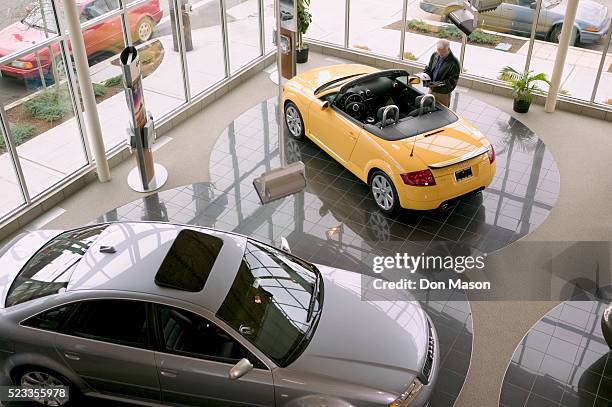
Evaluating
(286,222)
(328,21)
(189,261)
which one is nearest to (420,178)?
(286,222)

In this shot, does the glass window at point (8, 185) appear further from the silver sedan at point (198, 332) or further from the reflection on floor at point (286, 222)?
the silver sedan at point (198, 332)

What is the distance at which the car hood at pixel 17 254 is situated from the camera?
614 centimetres

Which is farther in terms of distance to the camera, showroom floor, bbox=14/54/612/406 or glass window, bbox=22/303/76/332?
showroom floor, bbox=14/54/612/406

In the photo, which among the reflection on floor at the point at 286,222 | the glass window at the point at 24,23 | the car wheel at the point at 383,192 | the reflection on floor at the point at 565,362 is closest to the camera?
the reflection on floor at the point at 565,362

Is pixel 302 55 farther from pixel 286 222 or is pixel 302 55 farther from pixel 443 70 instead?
pixel 286 222

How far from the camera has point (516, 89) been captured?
37.1 ft

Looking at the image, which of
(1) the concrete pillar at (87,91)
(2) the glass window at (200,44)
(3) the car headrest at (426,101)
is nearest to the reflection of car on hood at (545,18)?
(3) the car headrest at (426,101)

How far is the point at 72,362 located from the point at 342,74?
6.41 meters

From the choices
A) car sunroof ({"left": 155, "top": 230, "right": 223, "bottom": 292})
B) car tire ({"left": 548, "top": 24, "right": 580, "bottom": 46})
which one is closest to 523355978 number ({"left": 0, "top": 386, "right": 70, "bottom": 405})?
car sunroof ({"left": 155, "top": 230, "right": 223, "bottom": 292})

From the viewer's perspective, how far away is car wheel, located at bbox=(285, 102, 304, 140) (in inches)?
408

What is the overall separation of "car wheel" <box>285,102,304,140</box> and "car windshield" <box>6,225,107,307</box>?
4.59m

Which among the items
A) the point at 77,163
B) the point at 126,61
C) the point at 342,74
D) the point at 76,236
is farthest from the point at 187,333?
the point at 342,74

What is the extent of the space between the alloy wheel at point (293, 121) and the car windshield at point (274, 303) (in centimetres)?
434

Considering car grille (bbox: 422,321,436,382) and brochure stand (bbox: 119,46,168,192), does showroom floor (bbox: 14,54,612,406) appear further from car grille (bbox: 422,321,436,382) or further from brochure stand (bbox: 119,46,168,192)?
car grille (bbox: 422,321,436,382)
